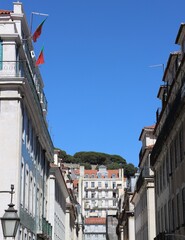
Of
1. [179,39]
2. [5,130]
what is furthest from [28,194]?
[179,39]

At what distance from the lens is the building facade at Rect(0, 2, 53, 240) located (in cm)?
2945

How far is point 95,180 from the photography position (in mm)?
194125

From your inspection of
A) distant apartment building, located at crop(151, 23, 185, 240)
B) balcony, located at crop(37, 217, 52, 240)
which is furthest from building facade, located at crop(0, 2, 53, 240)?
distant apartment building, located at crop(151, 23, 185, 240)

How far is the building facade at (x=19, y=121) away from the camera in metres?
29.5

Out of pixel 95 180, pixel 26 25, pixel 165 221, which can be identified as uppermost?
pixel 95 180

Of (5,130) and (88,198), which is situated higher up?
(88,198)

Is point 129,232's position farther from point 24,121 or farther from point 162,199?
point 24,121

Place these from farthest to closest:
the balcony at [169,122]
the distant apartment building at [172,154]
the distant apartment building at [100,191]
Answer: the distant apartment building at [100,191] < the distant apartment building at [172,154] < the balcony at [169,122]

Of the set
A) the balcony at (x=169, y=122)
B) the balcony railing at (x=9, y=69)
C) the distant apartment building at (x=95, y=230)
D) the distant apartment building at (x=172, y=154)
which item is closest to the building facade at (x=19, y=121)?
the balcony railing at (x=9, y=69)

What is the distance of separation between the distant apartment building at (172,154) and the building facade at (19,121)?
765 cm

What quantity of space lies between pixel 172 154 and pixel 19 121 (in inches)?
340

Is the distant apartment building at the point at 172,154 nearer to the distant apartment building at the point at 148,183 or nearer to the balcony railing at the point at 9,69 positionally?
the balcony railing at the point at 9,69

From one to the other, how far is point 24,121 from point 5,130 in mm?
2570

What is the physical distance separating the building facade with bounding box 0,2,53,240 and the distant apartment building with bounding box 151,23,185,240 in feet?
25.1
